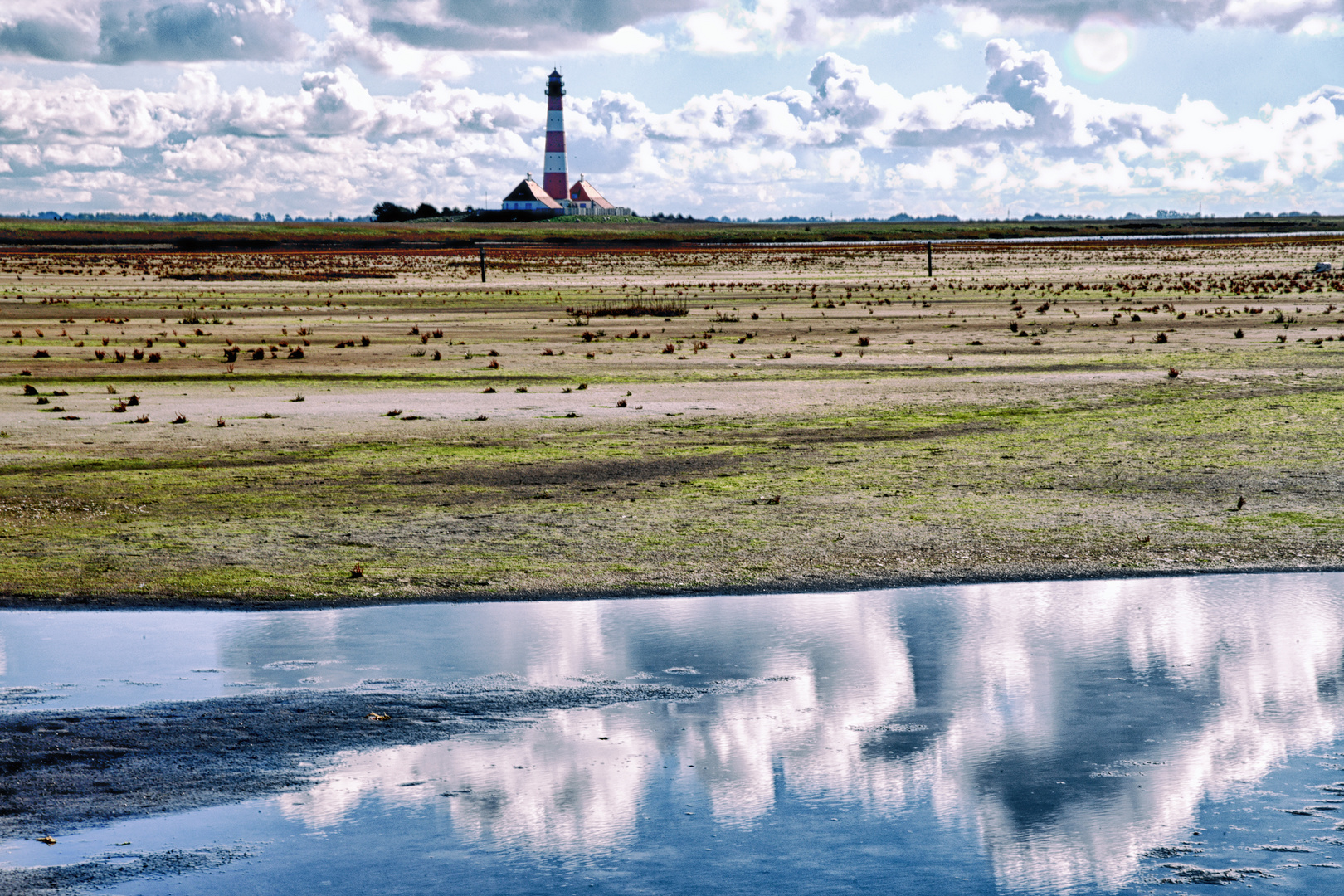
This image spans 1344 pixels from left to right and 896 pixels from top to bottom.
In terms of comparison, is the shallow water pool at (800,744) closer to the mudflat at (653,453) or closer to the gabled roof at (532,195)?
the mudflat at (653,453)

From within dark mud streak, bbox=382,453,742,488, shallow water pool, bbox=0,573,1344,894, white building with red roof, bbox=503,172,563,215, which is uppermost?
white building with red roof, bbox=503,172,563,215

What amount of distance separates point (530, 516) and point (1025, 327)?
995 inches

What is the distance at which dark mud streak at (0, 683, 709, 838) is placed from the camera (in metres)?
6.05

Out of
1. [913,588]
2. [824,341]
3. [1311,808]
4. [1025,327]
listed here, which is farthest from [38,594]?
[1025,327]

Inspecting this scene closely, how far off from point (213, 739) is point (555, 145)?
18493 centimetres

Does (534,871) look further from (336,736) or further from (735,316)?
(735,316)

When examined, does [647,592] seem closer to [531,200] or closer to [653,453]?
[653,453]

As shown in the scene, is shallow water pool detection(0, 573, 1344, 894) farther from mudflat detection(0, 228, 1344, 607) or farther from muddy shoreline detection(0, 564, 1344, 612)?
mudflat detection(0, 228, 1344, 607)

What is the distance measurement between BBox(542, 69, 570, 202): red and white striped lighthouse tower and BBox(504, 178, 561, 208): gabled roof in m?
0.88

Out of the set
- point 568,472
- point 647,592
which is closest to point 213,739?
point 647,592

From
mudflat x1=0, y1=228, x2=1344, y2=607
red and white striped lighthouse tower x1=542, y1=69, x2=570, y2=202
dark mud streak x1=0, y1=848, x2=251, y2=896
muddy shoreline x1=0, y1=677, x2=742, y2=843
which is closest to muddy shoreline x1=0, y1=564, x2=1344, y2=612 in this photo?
mudflat x1=0, y1=228, x2=1344, y2=607

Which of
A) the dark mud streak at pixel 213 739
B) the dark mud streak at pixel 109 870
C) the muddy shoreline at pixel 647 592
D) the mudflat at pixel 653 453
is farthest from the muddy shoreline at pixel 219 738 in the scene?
the mudflat at pixel 653 453

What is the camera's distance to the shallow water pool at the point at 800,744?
212 inches

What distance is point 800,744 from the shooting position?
6773 mm
